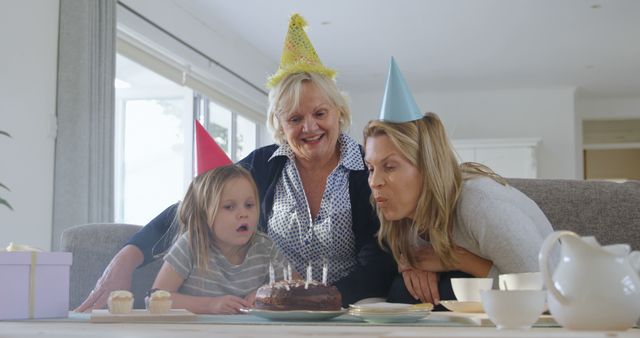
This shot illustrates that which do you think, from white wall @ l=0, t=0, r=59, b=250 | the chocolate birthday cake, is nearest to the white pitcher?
the chocolate birthday cake

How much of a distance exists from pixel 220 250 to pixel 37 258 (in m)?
0.53

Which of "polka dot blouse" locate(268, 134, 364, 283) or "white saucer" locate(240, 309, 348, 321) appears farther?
"polka dot blouse" locate(268, 134, 364, 283)

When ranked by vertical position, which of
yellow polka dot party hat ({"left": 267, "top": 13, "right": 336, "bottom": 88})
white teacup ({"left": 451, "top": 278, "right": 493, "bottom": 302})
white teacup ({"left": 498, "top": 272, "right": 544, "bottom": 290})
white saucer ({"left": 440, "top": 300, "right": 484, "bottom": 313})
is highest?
yellow polka dot party hat ({"left": 267, "top": 13, "right": 336, "bottom": 88})

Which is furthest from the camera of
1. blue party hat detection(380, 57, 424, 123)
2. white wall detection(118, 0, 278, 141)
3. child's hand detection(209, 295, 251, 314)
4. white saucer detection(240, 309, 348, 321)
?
white wall detection(118, 0, 278, 141)

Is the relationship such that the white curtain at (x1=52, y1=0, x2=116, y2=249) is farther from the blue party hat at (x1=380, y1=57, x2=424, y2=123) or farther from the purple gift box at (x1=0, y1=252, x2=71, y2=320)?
the purple gift box at (x1=0, y1=252, x2=71, y2=320)

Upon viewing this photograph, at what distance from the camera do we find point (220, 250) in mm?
1958

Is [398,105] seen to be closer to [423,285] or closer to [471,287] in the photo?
[423,285]

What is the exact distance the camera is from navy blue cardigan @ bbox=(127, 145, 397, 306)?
213cm

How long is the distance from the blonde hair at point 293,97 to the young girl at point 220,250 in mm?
402

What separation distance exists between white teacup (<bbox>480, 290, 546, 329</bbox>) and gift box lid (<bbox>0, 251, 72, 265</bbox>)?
893 millimetres

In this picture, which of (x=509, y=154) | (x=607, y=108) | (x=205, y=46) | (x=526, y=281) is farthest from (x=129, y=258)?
(x=607, y=108)

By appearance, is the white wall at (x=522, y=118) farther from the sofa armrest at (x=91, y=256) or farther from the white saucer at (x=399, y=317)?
the white saucer at (x=399, y=317)

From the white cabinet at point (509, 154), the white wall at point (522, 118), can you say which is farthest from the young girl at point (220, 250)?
the white wall at point (522, 118)

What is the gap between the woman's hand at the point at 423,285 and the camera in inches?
76.7
